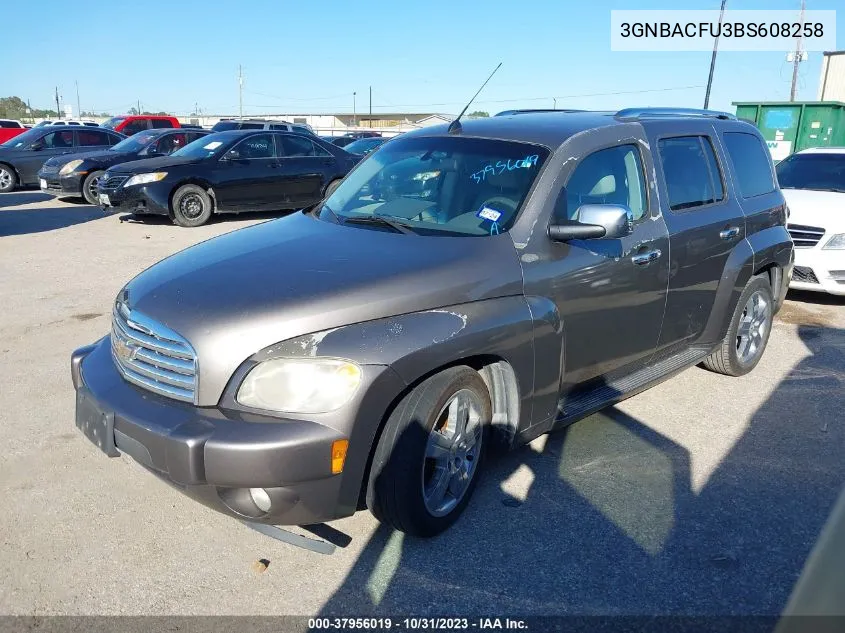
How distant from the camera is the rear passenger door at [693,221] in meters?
4.10

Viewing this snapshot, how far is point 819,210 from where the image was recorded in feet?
24.0

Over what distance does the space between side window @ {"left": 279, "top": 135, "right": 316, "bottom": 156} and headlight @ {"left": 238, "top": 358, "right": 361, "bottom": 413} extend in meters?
10.5

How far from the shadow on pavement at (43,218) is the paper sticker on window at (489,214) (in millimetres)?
9965

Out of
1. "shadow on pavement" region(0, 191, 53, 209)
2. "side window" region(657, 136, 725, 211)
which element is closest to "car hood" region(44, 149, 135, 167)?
"shadow on pavement" region(0, 191, 53, 209)

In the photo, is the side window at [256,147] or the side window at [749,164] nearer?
the side window at [749,164]

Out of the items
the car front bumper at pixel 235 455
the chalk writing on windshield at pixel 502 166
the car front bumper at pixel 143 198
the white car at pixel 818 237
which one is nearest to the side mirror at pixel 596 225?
the chalk writing on windshield at pixel 502 166

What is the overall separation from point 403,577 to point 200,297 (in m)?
1.42

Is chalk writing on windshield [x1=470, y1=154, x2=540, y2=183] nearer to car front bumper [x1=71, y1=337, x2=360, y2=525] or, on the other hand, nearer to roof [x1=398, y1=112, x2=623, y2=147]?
roof [x1=398, y1=112, x2=623, y2=147]

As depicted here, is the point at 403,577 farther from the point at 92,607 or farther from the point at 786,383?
the point at 786,383

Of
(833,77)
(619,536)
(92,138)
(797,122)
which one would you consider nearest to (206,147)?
(92,138)

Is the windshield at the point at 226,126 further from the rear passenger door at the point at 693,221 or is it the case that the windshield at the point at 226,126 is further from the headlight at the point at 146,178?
the rear passenger door at the point at 693,221

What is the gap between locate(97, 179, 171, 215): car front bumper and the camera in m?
11.2

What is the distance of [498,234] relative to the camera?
3258 millimetres

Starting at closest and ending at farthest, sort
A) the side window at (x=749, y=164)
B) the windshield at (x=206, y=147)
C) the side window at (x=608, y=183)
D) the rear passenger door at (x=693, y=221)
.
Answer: the side window at (x=608, y=183) → the rear passenger door at (x=693, y=221) → the side window at (x=749, y=164) → the windshield at (x=206, y=147)
